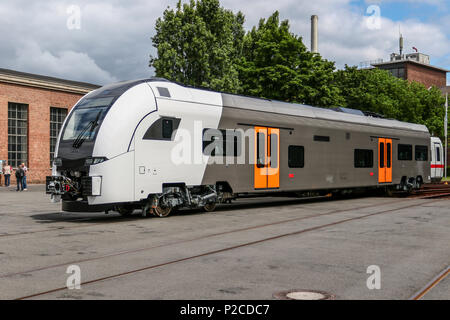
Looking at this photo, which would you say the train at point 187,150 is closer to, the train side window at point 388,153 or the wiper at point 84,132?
the wiper at point 84,132

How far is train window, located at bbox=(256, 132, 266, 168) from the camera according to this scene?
1603 centimetres

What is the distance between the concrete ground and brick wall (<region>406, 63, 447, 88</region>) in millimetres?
87469

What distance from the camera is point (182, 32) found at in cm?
3394

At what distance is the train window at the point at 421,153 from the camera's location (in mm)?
25573

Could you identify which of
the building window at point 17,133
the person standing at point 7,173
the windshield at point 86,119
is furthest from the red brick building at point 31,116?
the windshield at point 86,119

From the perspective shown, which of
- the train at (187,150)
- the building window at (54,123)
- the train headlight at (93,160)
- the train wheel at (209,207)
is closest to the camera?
the train headlight at (93,160)

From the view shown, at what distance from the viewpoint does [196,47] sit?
33688 mm

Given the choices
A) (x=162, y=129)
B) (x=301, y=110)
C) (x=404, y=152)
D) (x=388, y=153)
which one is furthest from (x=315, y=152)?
(x=404, y=152)

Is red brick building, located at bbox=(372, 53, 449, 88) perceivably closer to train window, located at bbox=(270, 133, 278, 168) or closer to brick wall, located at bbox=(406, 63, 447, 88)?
brick wall, located at bbox=(406, 63, 447, 88)

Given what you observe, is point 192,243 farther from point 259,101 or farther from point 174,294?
point 259,101

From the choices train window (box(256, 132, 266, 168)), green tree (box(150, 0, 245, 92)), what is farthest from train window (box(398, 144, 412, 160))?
green tree (box(150, 0, 245, 92))

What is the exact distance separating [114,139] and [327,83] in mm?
28503

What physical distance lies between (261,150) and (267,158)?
1.28ft

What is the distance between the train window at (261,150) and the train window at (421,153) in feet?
40.6
